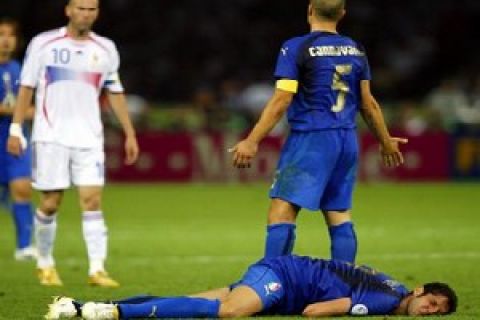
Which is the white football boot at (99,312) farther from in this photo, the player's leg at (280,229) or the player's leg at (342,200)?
the player's leg at (342,200)

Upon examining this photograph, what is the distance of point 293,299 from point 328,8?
2.16m

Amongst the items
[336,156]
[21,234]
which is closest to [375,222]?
[21,234]

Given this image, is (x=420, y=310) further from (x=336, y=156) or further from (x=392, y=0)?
(x=392, y=0)

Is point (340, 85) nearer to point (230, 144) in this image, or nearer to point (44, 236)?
point (44, 236)

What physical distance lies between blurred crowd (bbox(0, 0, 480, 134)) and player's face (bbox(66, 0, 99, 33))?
1828 centimetres

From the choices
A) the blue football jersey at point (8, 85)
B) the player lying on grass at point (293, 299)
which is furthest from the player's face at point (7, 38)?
the player lying on grass at point (293, 299)

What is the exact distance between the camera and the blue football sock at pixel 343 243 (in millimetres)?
10617

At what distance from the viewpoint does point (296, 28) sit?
3169 cm

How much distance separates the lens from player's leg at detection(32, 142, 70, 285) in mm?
12258

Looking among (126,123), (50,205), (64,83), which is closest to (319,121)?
(126,123)

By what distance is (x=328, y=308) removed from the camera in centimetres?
928

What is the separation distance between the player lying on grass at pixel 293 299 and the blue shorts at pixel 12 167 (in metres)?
5.95

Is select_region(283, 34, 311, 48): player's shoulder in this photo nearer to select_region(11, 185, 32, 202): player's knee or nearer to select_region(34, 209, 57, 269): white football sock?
select_region(34, 209, 57, 269): white football sock

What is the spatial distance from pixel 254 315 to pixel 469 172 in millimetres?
18391
